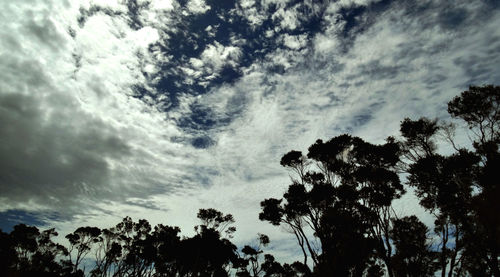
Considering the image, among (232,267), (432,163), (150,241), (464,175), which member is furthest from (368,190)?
(150,241)

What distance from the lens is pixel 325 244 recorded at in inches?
650

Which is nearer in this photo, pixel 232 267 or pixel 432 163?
pixel 432 163

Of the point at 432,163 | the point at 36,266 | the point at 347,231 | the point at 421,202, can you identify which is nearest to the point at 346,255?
the point at 347,231

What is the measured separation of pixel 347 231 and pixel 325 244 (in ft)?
6.28

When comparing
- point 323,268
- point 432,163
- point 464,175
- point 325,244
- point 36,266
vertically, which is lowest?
point 36,266

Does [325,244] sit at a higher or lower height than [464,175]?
lower

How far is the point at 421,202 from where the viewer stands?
15734mm

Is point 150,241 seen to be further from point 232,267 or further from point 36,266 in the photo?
point 36,266

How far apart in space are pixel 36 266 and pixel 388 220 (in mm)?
47977

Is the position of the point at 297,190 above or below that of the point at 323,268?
above

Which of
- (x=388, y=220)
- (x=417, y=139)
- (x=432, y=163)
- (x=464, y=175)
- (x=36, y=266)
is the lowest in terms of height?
(x=36, y=266)

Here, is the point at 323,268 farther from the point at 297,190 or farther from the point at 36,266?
the point at 36,266

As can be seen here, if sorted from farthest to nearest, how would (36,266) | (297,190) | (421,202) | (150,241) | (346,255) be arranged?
(150,241) < (36,266) < (297,190) < (421,202) < (346,255)

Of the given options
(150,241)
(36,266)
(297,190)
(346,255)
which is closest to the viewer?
(346,255)
